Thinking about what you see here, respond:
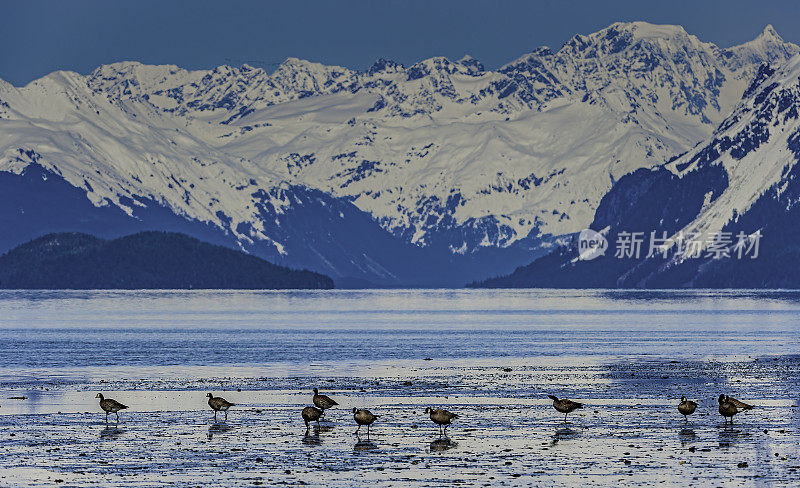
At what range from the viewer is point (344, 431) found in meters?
75.1

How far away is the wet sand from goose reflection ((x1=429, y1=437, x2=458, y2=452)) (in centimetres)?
8

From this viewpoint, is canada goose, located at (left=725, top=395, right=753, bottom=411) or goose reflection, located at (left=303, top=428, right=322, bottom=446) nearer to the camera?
goose reflection, located at (left=303, top=428, right=322, bottom=446)

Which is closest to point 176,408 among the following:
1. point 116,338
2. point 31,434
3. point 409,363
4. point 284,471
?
point 31,434

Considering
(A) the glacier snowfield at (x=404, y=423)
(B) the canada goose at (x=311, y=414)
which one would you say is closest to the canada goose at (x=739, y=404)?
(A) the glacier snowfield at (x=404, y=423)

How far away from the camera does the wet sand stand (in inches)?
2370

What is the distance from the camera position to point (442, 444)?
69062 millimetres

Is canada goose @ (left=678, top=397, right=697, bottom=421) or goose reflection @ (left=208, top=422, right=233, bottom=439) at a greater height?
canada goose @ (left=678, top=397, right=697, bottom=421)

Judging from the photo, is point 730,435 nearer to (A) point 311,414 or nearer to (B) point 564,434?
(B) point 564,434

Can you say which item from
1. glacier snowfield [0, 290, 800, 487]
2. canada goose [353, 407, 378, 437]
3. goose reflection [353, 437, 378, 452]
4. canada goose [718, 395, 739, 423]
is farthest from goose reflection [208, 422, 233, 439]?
canada goose [718, 395, 739, 423]

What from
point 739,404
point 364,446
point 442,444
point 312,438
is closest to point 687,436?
point 739,404

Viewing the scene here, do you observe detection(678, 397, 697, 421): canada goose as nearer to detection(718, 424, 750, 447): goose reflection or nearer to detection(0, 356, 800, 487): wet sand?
detection(0, 356, 800, 487): wet sand

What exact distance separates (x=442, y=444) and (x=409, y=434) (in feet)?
14.9

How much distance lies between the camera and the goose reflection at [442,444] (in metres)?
67.7

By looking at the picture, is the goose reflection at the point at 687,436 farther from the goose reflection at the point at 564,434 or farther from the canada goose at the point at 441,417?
the canada goose at the point at 441,417
